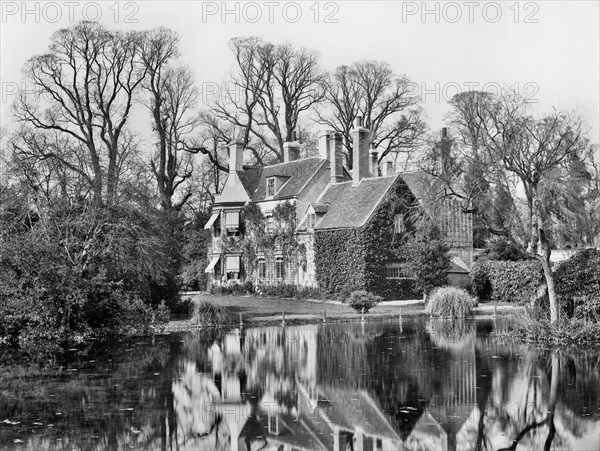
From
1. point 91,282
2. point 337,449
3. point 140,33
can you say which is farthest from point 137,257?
point 140,33

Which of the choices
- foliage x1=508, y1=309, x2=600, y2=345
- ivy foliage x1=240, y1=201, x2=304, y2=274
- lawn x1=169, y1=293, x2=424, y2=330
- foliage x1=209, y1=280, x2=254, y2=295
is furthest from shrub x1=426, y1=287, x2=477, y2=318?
foliage x1=209, y1=280, x2=254, y2=295

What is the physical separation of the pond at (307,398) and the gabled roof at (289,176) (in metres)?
24.2

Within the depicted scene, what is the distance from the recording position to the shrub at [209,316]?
92.4 feet

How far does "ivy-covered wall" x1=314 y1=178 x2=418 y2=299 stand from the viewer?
39.2 meters

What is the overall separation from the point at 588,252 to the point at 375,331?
293 inches

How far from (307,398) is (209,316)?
15.0 meters

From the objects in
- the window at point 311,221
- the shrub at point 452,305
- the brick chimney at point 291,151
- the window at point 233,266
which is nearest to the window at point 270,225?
the window at point 233,266

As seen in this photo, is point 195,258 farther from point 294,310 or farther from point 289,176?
point 294,310

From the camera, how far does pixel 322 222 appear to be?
139 ft

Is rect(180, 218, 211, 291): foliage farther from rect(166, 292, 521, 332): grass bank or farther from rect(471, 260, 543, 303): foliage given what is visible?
rect(471, 260, 543, 303): foliage

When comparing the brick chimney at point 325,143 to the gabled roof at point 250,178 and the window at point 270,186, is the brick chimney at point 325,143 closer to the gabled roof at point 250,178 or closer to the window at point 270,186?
the window at point 270,186

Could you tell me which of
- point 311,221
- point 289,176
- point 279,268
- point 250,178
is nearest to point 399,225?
point 311,221

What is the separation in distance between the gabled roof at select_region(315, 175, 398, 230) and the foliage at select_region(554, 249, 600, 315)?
661 inches

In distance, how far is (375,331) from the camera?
26.2 m
